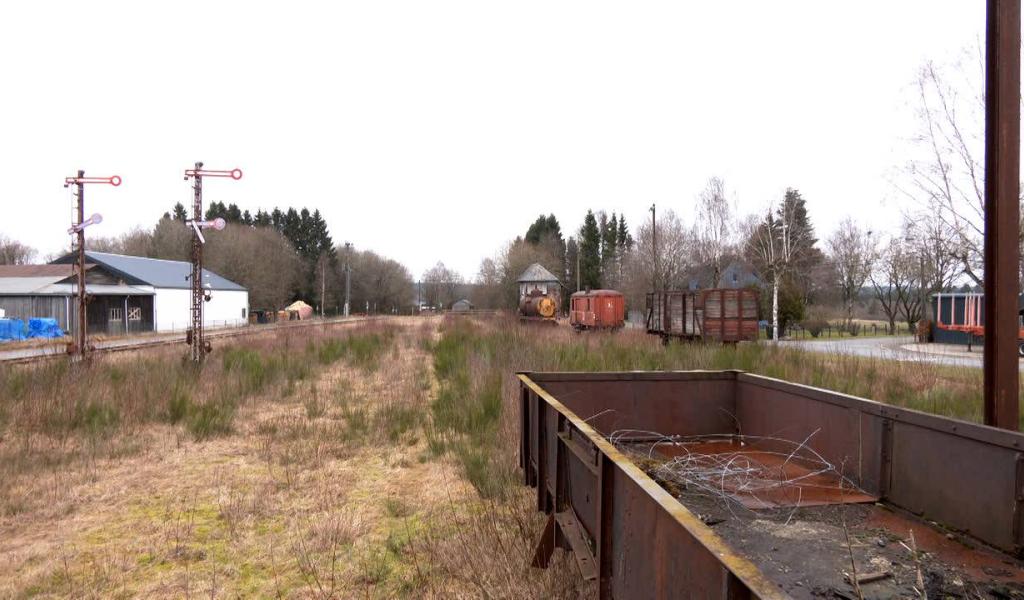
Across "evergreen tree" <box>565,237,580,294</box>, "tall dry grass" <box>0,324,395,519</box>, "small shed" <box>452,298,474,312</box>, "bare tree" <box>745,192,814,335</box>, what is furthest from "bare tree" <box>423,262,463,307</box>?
"tall dry grass" <box>0,324,395,519</box>

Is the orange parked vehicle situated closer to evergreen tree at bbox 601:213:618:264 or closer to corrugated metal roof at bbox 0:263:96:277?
corrugated metal roof at bbox 0:263:96:277

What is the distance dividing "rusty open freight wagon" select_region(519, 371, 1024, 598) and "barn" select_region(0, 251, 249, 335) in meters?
36.1

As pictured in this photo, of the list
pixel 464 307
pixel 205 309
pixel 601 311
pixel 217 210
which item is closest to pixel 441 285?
pixel 464 307

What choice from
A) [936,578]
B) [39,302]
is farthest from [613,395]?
[39,302]

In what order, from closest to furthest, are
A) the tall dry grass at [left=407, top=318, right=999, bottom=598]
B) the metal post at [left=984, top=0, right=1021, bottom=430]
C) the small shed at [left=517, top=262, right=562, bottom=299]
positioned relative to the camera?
the metal post at [left=984, top=0, right=1021, bottom=430] < the tall dry grass at [left=407, top=318, right=999, bottom=598] < the small shed at [left=517, top=262, right=562, bottom=299]

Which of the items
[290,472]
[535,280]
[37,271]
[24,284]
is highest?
[535,280]

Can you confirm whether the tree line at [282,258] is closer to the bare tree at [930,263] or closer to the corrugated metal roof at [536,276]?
the corrugated metal roof at [536,276]

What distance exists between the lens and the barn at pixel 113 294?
3669 centimetres

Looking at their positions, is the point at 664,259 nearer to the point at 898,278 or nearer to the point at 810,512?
the point at 898,278

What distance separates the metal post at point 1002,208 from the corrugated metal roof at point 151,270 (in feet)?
144

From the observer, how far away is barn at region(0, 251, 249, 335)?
36694 millimetres

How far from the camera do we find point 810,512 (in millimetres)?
3404

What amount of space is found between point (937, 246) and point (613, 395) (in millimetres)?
32075

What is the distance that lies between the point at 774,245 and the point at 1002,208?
35409 millimetres
